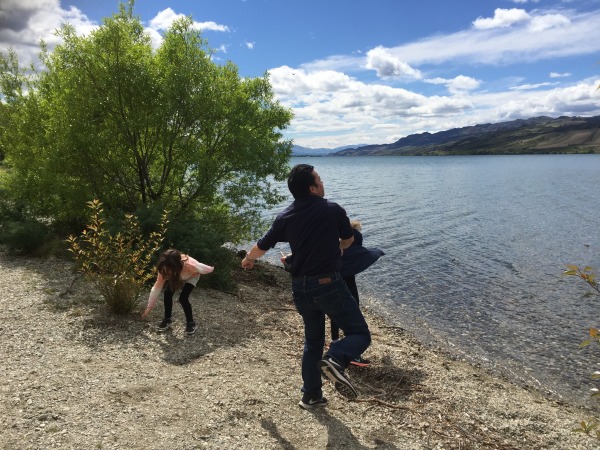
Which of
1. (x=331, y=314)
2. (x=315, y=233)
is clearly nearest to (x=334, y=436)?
(x=331, y=314)

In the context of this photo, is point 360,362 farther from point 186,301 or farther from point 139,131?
point 139,131

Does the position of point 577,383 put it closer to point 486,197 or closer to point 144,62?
point 144,62

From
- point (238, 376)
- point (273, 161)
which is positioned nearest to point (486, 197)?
point (273, 161)

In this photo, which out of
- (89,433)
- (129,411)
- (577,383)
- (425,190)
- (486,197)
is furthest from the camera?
(425,190)

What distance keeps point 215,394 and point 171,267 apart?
124 inches

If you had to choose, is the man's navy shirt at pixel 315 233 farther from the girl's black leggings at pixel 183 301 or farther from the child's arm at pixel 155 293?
the child's arm at pixel 155 293

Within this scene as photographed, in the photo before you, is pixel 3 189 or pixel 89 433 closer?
pixel 89 433

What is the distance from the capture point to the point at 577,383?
9180 mm

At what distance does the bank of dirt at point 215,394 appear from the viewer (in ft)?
16.8

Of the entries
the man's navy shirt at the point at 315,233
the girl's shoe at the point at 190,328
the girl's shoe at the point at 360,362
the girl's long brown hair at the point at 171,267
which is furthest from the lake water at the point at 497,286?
the girl's long brown hair at the point at 171,267

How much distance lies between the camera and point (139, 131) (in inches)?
576

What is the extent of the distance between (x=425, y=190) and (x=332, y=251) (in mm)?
57055

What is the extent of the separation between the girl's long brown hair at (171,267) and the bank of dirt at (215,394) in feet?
3.44

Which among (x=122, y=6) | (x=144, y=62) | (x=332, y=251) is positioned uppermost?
(x=122, y=6)
